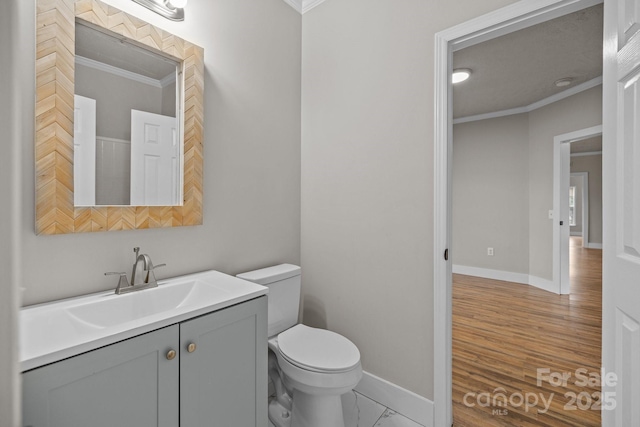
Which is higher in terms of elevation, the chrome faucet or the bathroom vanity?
the chrome faucet

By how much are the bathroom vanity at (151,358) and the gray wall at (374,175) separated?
80 centimetres

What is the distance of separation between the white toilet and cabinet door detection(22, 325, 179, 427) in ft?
1.96

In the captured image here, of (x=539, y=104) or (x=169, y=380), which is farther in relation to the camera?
(x=539, y=104)

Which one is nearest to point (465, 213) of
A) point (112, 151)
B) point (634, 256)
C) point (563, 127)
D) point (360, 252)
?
point (563, 127)

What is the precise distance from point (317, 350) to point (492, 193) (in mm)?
4308

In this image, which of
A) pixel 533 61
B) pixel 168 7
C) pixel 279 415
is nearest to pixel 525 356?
pixel 279 415

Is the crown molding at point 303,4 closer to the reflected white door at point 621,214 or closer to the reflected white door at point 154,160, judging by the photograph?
the reflected white door at point 154,160

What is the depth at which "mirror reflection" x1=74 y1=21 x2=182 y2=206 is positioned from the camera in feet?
4.15

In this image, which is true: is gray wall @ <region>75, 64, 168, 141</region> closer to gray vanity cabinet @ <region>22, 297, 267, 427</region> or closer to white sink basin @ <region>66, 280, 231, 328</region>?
A: white sink basin @ <region>66, 280, 231, 328</region>

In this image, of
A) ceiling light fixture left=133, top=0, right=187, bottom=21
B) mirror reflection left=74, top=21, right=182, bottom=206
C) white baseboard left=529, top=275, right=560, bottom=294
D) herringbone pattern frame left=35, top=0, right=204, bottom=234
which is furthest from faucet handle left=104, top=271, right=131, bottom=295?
white baseboard left=529, top=275, right=560, bottom=294

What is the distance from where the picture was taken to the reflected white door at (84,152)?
124cm

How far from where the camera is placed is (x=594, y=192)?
7910 mm

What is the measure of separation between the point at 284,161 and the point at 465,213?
400cm

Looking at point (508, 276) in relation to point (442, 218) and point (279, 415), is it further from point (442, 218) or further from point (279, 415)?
point (279, 415)
